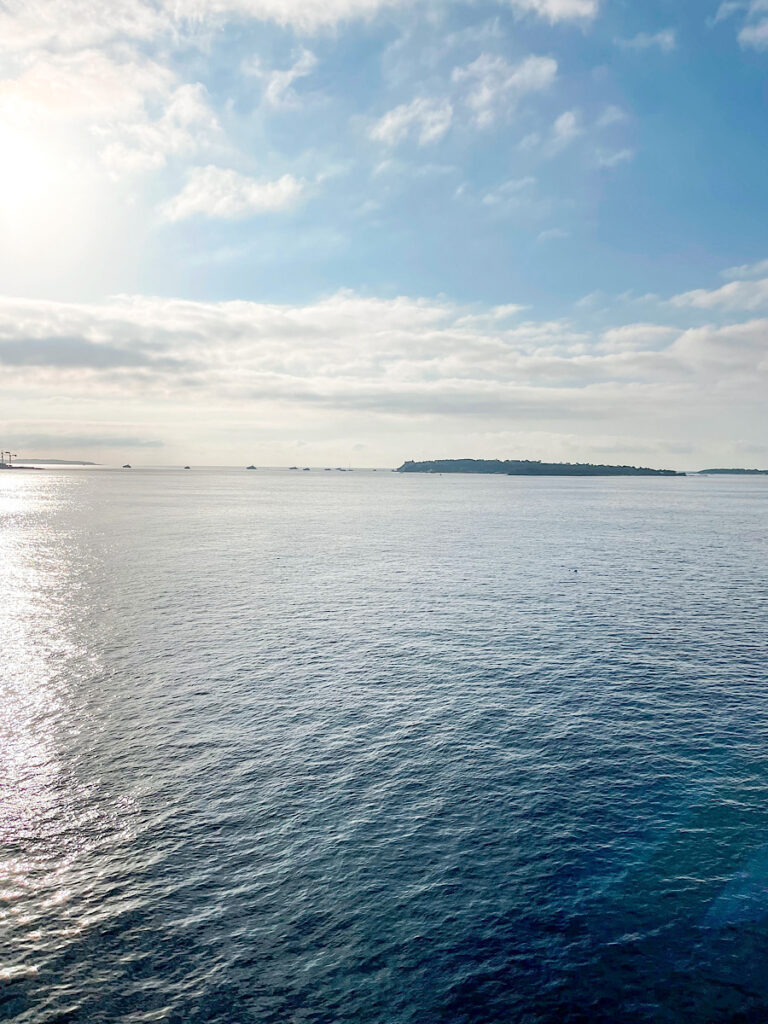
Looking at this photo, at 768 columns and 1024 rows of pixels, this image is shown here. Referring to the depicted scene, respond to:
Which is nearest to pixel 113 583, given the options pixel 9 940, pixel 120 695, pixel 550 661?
pixel 120 695

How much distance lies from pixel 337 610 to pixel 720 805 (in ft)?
169

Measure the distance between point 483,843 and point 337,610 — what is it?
4949 centimetres

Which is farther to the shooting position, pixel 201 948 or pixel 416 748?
pixel 416 748

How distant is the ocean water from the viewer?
22.9 meters

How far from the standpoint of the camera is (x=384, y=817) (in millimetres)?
33062

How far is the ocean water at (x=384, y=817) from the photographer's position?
2289 cm

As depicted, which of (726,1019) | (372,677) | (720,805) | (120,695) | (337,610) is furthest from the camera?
(337,610)

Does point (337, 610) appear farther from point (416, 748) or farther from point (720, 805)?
point (720, 805)

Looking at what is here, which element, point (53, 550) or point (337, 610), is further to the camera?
point (53, 550)

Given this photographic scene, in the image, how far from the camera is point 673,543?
5404 inches

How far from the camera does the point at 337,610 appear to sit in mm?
78875

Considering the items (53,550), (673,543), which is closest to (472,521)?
(673,543)

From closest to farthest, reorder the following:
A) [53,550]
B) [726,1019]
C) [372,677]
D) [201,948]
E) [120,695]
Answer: [726,1019], [201,948], [120,695], [372,677], [53,550]

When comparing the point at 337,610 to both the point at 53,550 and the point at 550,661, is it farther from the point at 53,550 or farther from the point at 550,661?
the point at 53,550
